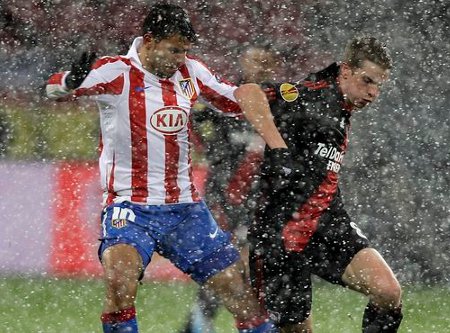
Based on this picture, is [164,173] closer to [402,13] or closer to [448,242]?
[448,242]

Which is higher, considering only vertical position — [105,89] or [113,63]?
[113,63]

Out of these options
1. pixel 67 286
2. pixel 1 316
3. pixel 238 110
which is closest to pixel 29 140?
pixel 67 286

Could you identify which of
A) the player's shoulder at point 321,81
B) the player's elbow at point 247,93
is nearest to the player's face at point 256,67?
the player's shoulder at point 321,81

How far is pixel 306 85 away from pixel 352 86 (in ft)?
0.82

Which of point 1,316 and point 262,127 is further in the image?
point 1,316

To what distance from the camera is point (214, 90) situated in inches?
230

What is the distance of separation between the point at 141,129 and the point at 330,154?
89cm

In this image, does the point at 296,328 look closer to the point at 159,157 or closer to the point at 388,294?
the point at 388,294

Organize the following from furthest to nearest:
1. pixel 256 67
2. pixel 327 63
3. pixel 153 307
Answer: pixel 327 63 → pixel 153 307 → pixel 256 67

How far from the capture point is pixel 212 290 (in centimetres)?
564

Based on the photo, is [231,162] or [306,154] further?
[231,162]

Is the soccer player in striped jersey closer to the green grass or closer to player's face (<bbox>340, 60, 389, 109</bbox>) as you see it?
player's face (<bbox>340, 60, 389, 109</bbox>)

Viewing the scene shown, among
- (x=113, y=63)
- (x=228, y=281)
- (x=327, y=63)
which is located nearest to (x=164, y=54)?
(x=113, y=63)

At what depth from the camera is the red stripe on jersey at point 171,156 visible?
18.5ft
